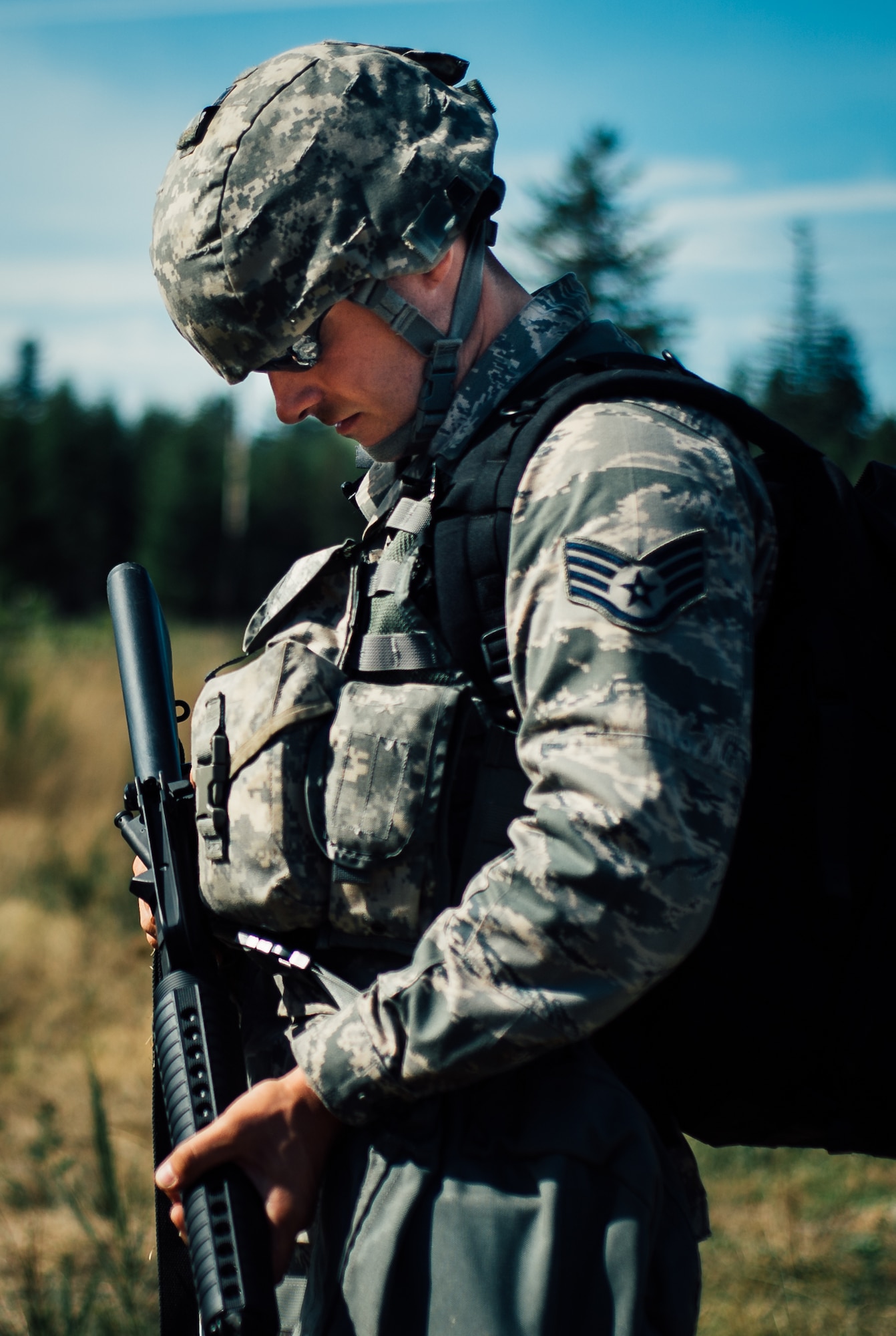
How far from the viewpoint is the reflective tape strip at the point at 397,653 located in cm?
153

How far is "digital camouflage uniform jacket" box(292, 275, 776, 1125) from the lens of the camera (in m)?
1.21

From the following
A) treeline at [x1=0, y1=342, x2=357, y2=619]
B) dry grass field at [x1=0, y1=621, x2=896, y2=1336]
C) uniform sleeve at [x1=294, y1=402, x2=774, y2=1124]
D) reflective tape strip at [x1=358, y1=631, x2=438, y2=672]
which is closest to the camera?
uniform sleeve at [x1=294, y1=402, x2=774, y2=1124]

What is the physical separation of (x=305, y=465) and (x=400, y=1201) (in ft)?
175

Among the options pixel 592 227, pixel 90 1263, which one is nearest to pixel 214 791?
pixel 90 1263

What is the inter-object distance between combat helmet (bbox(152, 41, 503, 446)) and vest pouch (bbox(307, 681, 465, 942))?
1.46ft

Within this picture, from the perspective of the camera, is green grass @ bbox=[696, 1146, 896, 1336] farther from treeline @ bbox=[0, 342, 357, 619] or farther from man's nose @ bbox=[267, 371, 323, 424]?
treeline @ bbox=[0, 342, 357, 619]

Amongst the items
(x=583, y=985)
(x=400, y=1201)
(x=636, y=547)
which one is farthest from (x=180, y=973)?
(x=636, y=547)

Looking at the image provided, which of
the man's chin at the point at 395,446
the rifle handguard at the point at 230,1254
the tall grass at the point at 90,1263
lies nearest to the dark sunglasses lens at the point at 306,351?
the man's chin at the point at 395,446

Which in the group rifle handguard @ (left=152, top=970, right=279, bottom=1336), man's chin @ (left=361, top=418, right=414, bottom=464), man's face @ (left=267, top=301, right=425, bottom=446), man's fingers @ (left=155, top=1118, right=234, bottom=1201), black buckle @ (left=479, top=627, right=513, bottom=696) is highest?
man's face @ (left=267, top=301, right=425, bottom=446)

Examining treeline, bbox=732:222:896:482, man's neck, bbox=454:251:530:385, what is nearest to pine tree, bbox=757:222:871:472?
treeline, bbox=732:222:896:482

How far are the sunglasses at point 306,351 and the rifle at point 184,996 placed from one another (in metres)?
0.67

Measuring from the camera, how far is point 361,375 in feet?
5.55

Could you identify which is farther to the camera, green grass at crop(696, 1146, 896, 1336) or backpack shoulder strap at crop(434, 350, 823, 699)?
green grass at crop(696, 1146, 896, 1336)

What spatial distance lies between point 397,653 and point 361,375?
44 centimetres
